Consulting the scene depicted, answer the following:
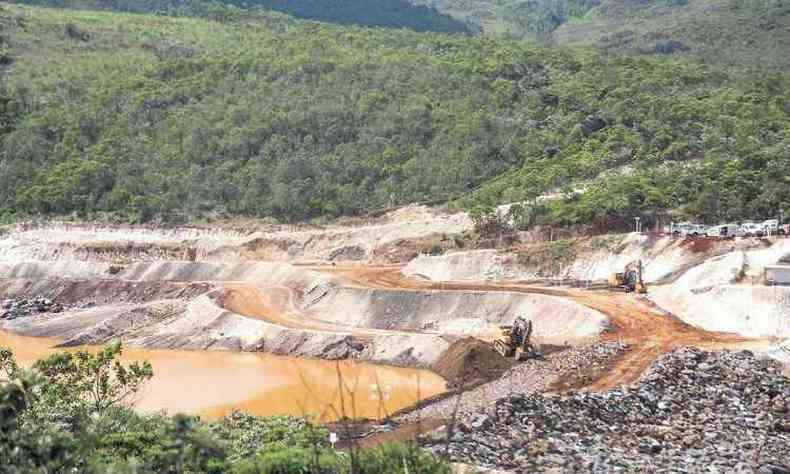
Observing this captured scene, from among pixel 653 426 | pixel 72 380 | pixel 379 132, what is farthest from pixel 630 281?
pixel 379 132

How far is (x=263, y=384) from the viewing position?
42.8 metres

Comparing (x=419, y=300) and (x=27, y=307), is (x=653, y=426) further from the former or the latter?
(x=27, y=307)

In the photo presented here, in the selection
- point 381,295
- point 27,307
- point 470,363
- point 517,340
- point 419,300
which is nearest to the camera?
point 470,363

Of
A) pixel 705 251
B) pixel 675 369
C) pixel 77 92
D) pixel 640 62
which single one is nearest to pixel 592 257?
pixel 705 251

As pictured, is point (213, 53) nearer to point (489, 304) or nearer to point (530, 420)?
point (489, 304)

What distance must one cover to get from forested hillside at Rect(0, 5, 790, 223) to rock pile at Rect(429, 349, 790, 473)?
31330mm

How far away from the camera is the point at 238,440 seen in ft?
83.9

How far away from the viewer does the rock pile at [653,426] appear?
23312 millimetres

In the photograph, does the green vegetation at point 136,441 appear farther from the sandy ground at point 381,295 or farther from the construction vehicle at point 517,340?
the sandy ground at point 381,295

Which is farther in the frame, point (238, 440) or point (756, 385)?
point (756, 385)

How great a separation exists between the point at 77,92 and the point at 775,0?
380 ft

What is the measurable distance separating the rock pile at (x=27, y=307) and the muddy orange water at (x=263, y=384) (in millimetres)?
13078

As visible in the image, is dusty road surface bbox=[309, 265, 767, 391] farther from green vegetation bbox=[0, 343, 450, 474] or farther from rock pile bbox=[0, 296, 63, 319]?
rock pile bbox=[0, 296, 63, 319]

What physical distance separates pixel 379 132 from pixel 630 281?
50007 mm
